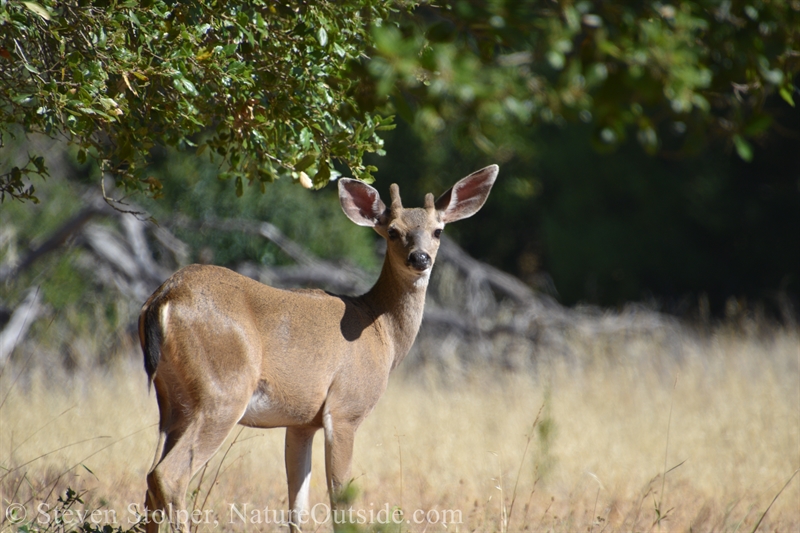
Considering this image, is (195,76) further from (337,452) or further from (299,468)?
(299,468)

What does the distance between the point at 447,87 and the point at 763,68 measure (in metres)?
1.20

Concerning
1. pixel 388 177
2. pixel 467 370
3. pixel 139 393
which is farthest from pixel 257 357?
pixel 388 177

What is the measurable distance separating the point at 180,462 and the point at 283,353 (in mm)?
694

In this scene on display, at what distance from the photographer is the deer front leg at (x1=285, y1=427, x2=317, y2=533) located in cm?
455

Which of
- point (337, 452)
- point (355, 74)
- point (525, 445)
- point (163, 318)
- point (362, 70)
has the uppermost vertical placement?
point (362, 70)

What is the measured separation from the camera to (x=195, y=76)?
379cm

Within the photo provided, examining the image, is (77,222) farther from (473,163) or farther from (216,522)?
(473,163)

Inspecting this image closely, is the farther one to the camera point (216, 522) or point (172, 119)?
point (216, 522)

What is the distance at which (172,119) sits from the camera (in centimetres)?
365

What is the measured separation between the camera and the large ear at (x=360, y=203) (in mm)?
4836

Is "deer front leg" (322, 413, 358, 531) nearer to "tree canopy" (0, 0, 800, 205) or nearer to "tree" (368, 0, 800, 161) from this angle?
"tree canopy" (0, 0, 800, 205)

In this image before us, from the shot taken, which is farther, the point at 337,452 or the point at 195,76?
the point at 337,452

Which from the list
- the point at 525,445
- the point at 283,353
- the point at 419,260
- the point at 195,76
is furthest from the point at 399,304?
the point at 525,445

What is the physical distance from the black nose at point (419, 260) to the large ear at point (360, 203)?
1.32 feet
